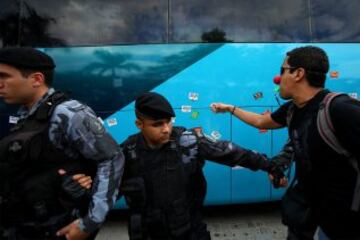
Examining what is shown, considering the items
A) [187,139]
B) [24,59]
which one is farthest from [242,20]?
[24,59]

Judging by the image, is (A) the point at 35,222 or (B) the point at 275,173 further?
(B) the point at 275,173

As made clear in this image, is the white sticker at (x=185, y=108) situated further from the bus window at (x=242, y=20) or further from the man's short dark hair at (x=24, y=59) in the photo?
the man's short dark hair at (x=24, y=59)

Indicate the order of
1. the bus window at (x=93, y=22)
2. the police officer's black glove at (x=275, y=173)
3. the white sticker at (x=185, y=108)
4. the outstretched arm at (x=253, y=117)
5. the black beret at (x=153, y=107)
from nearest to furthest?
1. the black beret at (x=153, y=107)
2. the police officer's black glove at (x=275, y=173)
3. the outstretched arm at (x=253, y=117)
4. the bus window at (x=93, y=22)
5. the white sticker at (x=185, y=108)

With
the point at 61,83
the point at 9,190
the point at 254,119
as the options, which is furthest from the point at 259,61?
the point at 9,190

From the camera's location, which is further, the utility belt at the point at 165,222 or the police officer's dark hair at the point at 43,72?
the utility belt at the point at 165,222

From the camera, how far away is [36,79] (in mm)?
1728

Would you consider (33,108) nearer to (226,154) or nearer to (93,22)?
(226,154)

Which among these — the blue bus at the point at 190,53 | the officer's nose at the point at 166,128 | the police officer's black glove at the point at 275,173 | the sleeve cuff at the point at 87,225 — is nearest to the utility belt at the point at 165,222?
the sleeve cuff at the point at 87,225

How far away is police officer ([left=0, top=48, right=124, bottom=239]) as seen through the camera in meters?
1.66

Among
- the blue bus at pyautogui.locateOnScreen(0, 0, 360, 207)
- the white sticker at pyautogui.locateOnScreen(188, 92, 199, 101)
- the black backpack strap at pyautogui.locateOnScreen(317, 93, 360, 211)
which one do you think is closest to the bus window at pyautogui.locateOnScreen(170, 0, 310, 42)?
the blue bus at pyautogui.locateOnScreen(0, 0, 360, 207)

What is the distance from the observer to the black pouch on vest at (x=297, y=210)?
1942mm

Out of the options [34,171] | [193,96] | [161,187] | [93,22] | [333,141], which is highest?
[93,22]

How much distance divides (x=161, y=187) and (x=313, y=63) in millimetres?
951

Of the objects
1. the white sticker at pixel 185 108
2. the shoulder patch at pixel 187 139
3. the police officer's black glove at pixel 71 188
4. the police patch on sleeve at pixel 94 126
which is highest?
the police patch on sleeve at pixel 94 126
